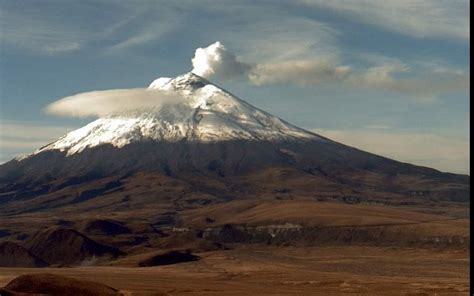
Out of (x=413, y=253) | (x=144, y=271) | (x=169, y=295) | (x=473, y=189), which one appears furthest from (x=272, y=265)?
(x=473, y=189)

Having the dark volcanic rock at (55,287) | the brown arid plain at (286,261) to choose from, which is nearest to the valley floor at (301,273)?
the brown arid plain at (286,261)

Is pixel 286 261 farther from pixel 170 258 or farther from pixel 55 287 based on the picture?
pixel 55 287

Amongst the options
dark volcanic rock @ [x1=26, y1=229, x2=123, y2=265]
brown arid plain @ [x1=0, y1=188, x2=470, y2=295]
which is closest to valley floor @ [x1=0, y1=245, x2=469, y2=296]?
brown arid plain @ [x1=0, y1=188, x2=470, y2=295]

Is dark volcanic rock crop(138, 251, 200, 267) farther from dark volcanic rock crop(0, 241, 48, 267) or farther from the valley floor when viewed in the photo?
dark volcanic rock crop(0, 241, 48, 267)

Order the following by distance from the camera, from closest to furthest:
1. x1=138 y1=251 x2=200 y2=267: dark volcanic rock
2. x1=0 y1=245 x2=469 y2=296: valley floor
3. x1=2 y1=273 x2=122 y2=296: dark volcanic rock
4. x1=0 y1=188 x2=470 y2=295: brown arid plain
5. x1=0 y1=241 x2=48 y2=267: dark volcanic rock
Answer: x1=2 y1=273 x2=122 y2=296: dark volcanic rock, x1=0 y1=245 x2=469 y2=296: valley floor, x1=0 y1=188 x2=470 y2=295: brown arid plain, x1=138 y1=251 x2=200 y2=267: dark volcanic rock, x1=0 y1=241 x2=48 y2=267: dark volcanic rock

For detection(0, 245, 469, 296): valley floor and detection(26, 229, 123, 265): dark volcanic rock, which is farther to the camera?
detection(26, 229, 123, 265): dark volcanic rock

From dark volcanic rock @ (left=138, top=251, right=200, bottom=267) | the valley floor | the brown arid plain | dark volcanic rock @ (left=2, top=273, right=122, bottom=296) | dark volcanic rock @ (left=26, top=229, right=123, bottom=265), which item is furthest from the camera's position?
dark volcanic rock @ (left=26, top=229, right=123, bottom=265)

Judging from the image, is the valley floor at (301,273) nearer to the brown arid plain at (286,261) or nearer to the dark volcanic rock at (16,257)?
the brown arid plain at (286,261)

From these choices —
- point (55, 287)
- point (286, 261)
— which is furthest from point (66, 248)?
point (55, 287)

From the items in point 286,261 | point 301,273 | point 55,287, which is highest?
point 286,261

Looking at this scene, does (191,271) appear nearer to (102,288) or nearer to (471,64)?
(102,288)
